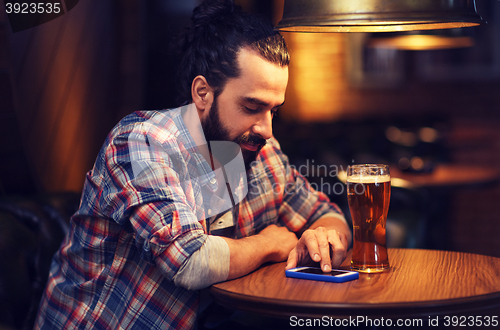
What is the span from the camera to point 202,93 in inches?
51.6

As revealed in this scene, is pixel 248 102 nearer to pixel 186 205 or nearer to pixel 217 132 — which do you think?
pixel 217 132

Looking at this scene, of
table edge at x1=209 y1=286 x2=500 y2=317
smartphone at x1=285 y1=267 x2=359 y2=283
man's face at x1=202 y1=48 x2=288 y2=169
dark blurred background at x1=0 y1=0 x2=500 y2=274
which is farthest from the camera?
dark blurred background at x1=0 y1=0 x2=500 y2=274

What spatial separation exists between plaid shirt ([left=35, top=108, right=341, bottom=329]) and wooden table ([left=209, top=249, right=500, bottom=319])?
6.1 inches

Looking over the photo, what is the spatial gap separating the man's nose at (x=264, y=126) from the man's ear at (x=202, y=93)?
A: 139 mm

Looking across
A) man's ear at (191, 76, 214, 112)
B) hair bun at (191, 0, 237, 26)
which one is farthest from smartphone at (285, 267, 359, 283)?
hair bun at (191, 0, 237, 26)

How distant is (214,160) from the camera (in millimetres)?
1334

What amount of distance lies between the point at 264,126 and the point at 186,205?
31cm

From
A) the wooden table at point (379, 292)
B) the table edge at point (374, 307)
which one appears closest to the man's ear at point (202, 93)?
the wooden table at point (379, 292)

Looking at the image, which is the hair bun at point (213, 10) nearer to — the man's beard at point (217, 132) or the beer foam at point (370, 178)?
the man's beard at point (217, 132)

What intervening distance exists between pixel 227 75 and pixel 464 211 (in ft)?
12.3

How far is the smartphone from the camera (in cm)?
103

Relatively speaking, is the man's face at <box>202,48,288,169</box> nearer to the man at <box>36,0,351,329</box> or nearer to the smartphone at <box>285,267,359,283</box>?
the man at <box>36,0,351,329</box>

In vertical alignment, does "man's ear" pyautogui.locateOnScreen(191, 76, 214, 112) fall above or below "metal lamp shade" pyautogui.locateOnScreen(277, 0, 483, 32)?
below

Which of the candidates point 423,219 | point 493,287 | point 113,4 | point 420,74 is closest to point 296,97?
point 420,74
